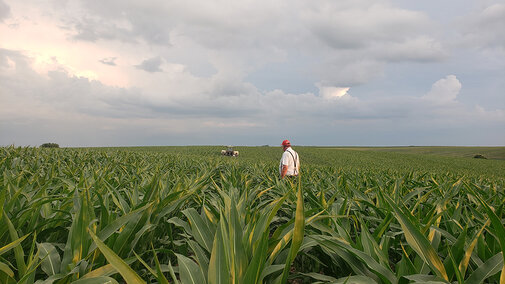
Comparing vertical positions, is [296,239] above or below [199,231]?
above

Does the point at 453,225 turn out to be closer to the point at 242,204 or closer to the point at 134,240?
the point at 242,204

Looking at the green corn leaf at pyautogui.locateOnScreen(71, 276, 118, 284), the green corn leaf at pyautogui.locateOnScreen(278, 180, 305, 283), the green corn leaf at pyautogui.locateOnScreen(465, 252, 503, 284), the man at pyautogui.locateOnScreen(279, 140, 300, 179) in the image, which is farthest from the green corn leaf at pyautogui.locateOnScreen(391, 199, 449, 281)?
the man at pyautogui.locateOnScreen(279, 140, 300, 179)

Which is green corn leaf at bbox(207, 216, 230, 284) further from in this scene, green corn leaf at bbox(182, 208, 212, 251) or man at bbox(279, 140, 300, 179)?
man at bbox(279, 140, 300, 179)

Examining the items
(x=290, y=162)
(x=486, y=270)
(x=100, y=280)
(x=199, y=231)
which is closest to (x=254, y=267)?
(x=100, y=280)

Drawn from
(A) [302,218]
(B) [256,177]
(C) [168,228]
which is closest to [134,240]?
(C) [168,228]

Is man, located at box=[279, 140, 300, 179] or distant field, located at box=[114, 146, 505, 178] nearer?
man, located at box=[279, 140, 300, 179]

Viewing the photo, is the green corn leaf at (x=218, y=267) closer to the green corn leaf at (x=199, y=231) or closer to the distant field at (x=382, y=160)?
the green corn leaf at (x=199, y=231)

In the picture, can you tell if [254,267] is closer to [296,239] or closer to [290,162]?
[296,239]

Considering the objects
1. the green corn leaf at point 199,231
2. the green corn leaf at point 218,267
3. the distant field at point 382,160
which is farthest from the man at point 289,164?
the distant field at point 382,160

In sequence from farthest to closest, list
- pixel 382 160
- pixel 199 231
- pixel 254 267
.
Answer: pixel 382 160 → pixel 199 231 → pixel 254 267

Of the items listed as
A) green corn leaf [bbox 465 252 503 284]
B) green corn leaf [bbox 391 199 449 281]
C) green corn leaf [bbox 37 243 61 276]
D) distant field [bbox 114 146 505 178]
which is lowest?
distant field [bbox 114 146 505 178]

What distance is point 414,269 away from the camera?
4.17 ft

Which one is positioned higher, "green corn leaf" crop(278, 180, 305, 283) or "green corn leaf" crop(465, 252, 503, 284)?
"green corn leaf" crop(278, 180, 305, 283)

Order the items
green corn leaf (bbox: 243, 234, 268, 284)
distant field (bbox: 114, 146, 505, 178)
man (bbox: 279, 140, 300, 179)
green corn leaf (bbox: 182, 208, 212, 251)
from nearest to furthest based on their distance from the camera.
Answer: green corn leaf (bbox: 243, 234, 268, 284)
green corn leaf (bbox: 182, 208, 212, 251)
man (bbox: 279, 140, 300, 179)
distant field (bbox: 114, 146, 505, 178)
